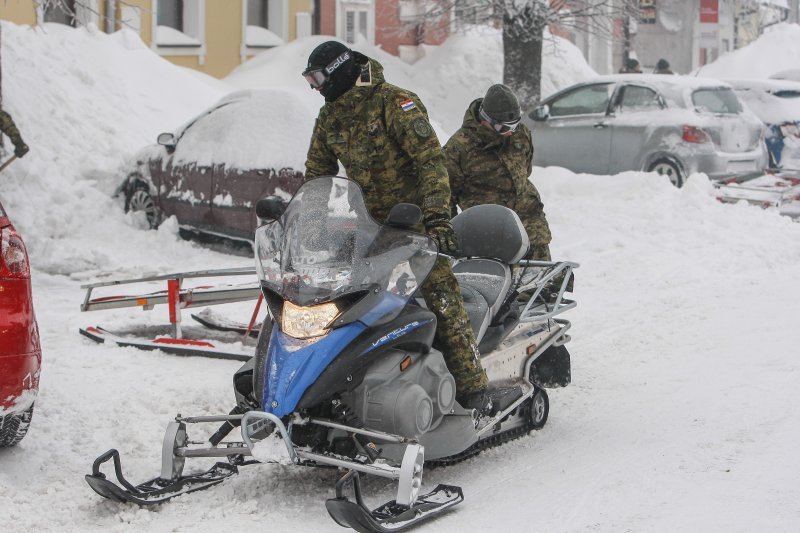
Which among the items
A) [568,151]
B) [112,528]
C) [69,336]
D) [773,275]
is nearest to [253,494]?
[112,528]

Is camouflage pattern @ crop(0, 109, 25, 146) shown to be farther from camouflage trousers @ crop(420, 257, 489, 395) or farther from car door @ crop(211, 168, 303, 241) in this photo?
camouflage trousers @ crop(420, 257, 489, 395)

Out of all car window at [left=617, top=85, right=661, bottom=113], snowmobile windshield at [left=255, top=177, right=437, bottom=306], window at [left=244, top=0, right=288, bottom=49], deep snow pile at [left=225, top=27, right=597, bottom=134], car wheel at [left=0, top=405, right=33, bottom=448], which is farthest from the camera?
window at [left=244, top=0, right=288, bottom=49]

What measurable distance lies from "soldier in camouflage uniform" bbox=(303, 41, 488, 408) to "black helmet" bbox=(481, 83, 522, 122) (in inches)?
71.8

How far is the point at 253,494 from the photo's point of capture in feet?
18.4

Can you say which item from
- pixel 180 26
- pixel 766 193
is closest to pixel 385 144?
pixel 766 193

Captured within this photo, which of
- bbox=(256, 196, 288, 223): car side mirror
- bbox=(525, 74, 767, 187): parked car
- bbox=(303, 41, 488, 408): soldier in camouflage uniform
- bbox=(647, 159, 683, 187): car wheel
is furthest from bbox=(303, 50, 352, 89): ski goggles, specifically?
bbox=(647, 159, 683, 187): car wheel

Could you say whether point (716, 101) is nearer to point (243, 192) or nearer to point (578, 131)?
point (578, 131)

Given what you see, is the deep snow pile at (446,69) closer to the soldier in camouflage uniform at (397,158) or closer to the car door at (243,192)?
the car door at (243,192)

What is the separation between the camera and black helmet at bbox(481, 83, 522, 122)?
7.87 m

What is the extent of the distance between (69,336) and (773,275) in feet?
20.7

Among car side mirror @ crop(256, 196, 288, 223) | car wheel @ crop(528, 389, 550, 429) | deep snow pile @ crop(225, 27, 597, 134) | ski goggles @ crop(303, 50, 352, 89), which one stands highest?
deep snow pile @ crop(225, 27, 597, 134)

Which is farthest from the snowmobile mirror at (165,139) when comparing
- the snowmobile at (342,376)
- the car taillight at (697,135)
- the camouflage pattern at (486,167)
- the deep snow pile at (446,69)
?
the deep snow pile at (446,69)

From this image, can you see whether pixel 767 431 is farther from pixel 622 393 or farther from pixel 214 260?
pixel 214 260

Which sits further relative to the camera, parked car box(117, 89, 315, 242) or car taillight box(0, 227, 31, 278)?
parked car box(117, 89, 315, 242)
